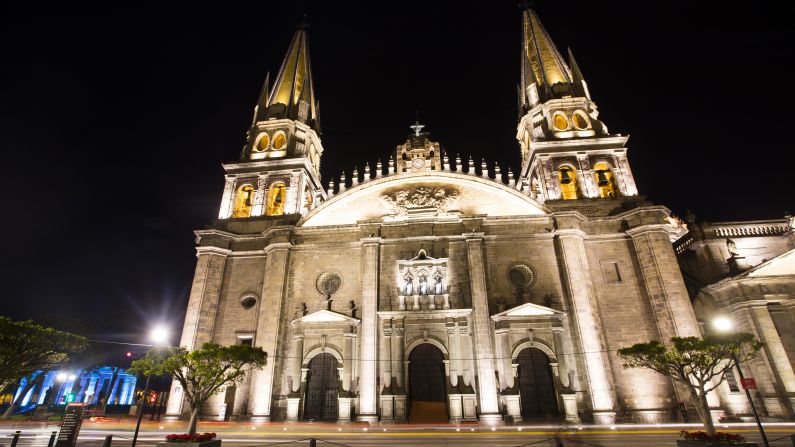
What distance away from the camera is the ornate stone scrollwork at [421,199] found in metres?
27.3

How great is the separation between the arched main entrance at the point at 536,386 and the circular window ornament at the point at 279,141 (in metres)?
24.1

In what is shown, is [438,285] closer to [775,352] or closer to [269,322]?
[269,322]

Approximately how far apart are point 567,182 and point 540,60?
13555 millimetres

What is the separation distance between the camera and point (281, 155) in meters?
32.5

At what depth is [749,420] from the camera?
19828mm

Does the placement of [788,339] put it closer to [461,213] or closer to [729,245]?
[729,245]

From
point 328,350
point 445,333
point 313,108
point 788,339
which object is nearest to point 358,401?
point 328,350

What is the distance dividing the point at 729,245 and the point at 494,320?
1573 centimetres

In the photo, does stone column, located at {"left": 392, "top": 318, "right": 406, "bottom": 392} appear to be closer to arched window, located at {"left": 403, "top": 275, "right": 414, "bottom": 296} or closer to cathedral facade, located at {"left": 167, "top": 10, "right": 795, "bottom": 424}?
cathedral facade, located at {"left": 167, "top": 10, "right": 795, "bottom": 424}

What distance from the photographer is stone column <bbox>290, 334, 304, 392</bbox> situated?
22.7 metres

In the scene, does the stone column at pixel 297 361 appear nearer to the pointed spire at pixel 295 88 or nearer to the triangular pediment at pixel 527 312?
the triangular pediment at pixel 527 312

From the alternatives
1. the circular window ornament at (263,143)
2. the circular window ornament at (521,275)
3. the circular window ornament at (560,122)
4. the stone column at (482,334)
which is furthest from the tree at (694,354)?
the circular window ornament at (263,143)

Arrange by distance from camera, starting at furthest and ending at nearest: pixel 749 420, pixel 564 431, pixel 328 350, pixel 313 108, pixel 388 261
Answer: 1. pixel 313 108
2. pixel 388 261
3. pixel 328 350
4. pixel 749 420
5. pixel 564 431

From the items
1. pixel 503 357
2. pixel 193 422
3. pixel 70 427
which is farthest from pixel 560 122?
pixel 70 427
